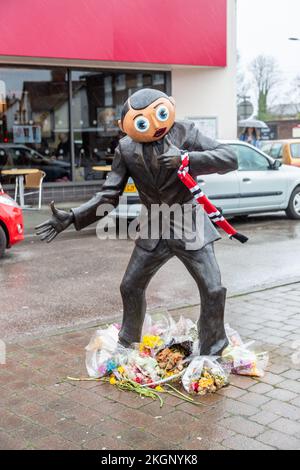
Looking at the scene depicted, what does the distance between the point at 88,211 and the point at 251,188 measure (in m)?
8.18

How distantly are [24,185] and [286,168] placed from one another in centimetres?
593

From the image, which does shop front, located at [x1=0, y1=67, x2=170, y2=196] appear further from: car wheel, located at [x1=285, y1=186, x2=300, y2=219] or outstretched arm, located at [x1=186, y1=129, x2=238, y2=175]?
outstretched arm, located at [x1=186, y1=129, x2=238, y2=175]

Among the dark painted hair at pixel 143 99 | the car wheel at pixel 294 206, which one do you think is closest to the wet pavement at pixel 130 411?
the dark painted hair at pixel 143 99

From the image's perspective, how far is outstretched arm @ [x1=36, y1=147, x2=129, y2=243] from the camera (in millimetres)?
4148

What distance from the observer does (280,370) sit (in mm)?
4508

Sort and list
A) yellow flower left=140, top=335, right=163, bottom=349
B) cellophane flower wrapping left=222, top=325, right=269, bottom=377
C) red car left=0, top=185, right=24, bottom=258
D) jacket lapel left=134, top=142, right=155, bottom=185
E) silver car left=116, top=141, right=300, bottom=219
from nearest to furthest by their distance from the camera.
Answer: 1. jacket lapel left=134, top=142, right=155, bottom=185
2. cellophane flower wrapping left=222, top=325, right=269, bottom=377
3. yellow flower left=140, top=335, right=163, bottom=349
4. red car left=0, top=185, right=24, bottom=258
5. silver car left=116, top=141, right=300, bottom=219

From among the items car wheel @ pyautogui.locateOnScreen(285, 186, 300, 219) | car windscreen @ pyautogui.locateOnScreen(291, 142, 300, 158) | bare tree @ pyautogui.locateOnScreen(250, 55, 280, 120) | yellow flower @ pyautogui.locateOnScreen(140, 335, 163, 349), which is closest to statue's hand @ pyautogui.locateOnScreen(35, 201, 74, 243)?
yellow flower @ pyautogui.locateOnScreen(140, 335, 163, 349)

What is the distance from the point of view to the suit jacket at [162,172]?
161 inches

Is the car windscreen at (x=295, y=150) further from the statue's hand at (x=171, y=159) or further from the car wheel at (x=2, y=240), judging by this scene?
the statue's hand at (x=171, y=159)

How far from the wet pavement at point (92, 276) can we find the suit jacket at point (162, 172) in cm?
183

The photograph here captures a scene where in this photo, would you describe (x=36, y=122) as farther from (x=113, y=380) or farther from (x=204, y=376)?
(x=204, y=376)

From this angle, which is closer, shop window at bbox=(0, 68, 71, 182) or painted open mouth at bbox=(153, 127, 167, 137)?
painted open mouth at bbox=(153, 127, 167, 137)

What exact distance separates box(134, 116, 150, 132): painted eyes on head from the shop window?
11.2 meters

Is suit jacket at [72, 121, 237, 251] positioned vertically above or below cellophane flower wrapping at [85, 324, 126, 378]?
above
